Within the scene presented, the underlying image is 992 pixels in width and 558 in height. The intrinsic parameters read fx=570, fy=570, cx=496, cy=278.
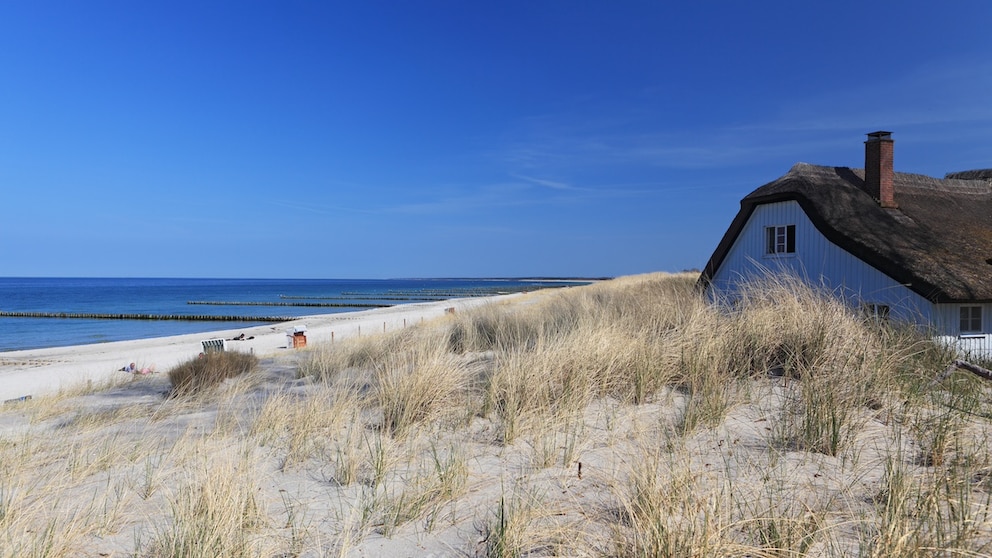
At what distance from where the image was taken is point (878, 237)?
48.7ft

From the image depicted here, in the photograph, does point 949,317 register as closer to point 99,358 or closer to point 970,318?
point 970,318

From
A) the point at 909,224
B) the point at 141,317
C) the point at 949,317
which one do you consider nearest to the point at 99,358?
the point at 949,317

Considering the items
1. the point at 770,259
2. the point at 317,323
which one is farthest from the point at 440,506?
the point at 317,323

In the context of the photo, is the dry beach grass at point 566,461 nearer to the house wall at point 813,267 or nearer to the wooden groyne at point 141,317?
the house wall at point 813,267

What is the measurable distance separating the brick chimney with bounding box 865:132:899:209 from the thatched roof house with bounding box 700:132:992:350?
0.03 m

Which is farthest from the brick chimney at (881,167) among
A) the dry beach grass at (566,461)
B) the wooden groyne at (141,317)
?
the wooden groyne at (141,317)

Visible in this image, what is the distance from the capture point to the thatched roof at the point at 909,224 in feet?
44.8

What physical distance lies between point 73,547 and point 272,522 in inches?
40.4

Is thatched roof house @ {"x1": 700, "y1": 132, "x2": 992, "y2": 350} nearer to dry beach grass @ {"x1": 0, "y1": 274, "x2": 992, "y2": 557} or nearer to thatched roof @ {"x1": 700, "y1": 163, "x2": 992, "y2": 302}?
thatched roof @ {"x1": 700, "y1": 163, "x2": 992, "y2": 302}

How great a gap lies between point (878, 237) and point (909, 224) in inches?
65.0

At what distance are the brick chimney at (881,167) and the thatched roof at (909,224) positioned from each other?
25 cm

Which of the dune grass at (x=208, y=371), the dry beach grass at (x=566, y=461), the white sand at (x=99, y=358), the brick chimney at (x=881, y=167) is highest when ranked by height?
the brick chimney at (x=881, y=167)

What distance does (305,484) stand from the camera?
4051 mm

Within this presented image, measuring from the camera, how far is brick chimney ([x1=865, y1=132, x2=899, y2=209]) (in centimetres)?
1641
